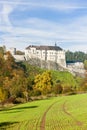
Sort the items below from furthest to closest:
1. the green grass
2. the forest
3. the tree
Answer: the tree
the forest
the green grass

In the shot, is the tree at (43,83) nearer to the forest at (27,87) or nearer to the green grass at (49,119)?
the forest at (27,87)

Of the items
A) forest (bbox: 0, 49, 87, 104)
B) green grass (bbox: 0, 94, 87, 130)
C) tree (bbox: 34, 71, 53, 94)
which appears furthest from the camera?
tree (bbox: 34, 71, 53, 94)

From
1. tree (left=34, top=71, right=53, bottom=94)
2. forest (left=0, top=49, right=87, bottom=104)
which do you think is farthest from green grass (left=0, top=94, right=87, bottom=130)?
tree (left=34, top=71, right=53, bottom=94)

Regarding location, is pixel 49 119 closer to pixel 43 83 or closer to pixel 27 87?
pixel 27 87

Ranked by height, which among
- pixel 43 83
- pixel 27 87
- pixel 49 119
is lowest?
pixel 49 119

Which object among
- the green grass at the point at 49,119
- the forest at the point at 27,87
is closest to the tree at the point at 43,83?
the forest at the point at 27,87

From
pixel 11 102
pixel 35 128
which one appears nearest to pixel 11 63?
pixel 11 102

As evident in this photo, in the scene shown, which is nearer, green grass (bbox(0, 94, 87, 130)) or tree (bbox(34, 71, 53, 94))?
green grass (bbox(0, 94, 87, 130))

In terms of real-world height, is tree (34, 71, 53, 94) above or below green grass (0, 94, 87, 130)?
above

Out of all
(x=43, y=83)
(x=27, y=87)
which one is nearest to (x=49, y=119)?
(x=27, y=87)

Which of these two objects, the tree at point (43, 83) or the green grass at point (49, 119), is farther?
the tree at point (43, 83)

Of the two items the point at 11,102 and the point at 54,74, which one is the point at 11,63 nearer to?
the point at 54,74

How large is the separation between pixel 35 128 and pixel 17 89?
225ft

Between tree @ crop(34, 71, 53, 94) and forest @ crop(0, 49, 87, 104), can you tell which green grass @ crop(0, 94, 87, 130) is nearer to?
forest @ crop(0, 49, 87, 104)
